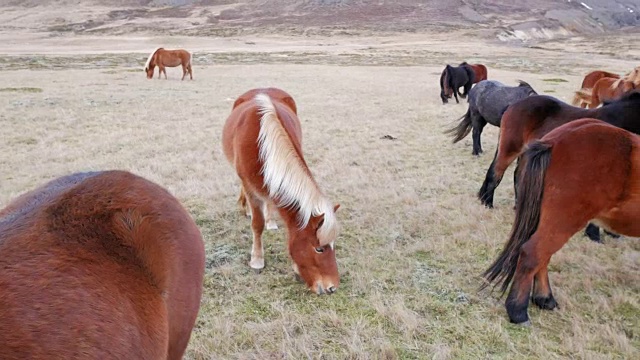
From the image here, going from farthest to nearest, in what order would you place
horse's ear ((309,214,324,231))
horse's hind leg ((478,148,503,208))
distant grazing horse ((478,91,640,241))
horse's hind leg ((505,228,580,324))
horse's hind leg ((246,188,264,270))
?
horse's hind leg ((478,148,503,208)) < distant grazing horse ((478,91,640,241)) < horse's hind leg ((246,188,264,270)) < horse's ear ((309,214,324,231)) < horse's hind leg ((505,228,580,324))

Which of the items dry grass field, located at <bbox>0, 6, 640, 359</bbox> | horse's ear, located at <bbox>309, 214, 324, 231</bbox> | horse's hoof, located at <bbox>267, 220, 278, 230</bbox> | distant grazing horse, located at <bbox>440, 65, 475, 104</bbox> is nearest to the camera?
dry grass field, located at <bbox>0, 6, 640, 359</bbox>

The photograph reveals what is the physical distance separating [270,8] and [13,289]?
78625 mm

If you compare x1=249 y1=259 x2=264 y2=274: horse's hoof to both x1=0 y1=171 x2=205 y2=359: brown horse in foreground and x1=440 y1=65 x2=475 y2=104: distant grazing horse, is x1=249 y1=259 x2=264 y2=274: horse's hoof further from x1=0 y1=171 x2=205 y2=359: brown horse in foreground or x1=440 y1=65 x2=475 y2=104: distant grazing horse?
x1=440 y1=65 x2=475 y2=104: distant grazing horse

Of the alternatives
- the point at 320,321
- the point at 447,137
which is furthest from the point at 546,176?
the point at 447,137

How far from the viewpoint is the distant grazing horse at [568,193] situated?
3.21 meters

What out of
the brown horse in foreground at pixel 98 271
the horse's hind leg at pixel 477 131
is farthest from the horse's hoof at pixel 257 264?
the horse's hind leg at pixel 477 131

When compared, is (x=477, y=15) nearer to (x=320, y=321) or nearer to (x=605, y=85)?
(x=605, y=85)

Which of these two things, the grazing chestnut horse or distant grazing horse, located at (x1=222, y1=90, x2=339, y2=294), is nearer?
distant grazing horse, located at (x1=222, y1=90, x2=339, y2=294)

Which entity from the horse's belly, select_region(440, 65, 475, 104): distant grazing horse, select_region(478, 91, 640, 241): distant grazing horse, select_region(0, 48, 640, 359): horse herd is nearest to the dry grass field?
select_region(0, 48, 640, 359): horse herd

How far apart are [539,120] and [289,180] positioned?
3211 mm

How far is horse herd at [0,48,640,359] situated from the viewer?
4.39ft

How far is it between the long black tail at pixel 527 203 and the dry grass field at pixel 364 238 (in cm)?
35

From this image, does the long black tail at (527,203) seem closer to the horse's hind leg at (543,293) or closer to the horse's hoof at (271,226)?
the horse's hind leg at (543,293)

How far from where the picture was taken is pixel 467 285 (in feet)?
12.8
